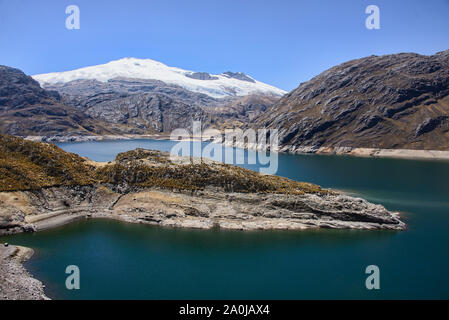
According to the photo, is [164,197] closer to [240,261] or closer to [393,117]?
[240,261]

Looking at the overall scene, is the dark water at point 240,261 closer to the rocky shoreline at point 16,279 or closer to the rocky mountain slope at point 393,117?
the rocky shoreline at point 16,279

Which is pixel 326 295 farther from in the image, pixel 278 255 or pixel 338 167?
pixel 338 167

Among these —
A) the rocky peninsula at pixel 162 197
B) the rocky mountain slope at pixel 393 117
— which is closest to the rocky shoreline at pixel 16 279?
the rocky peninsula at pixel 162 197

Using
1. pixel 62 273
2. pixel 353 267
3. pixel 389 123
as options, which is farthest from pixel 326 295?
pixel 389 123

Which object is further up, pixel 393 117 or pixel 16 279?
pixel 393 117

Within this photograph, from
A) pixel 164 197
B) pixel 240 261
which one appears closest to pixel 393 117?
pixel 164 197

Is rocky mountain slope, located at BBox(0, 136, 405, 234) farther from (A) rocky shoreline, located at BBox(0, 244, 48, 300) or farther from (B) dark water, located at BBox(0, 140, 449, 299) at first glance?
(A) rocky shoreline, located at BBox(0, 244, 48, 300)

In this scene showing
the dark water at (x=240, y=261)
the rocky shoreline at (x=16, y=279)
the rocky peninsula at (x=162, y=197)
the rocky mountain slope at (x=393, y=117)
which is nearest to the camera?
the rocky shoreline at (x=16, y=279)
